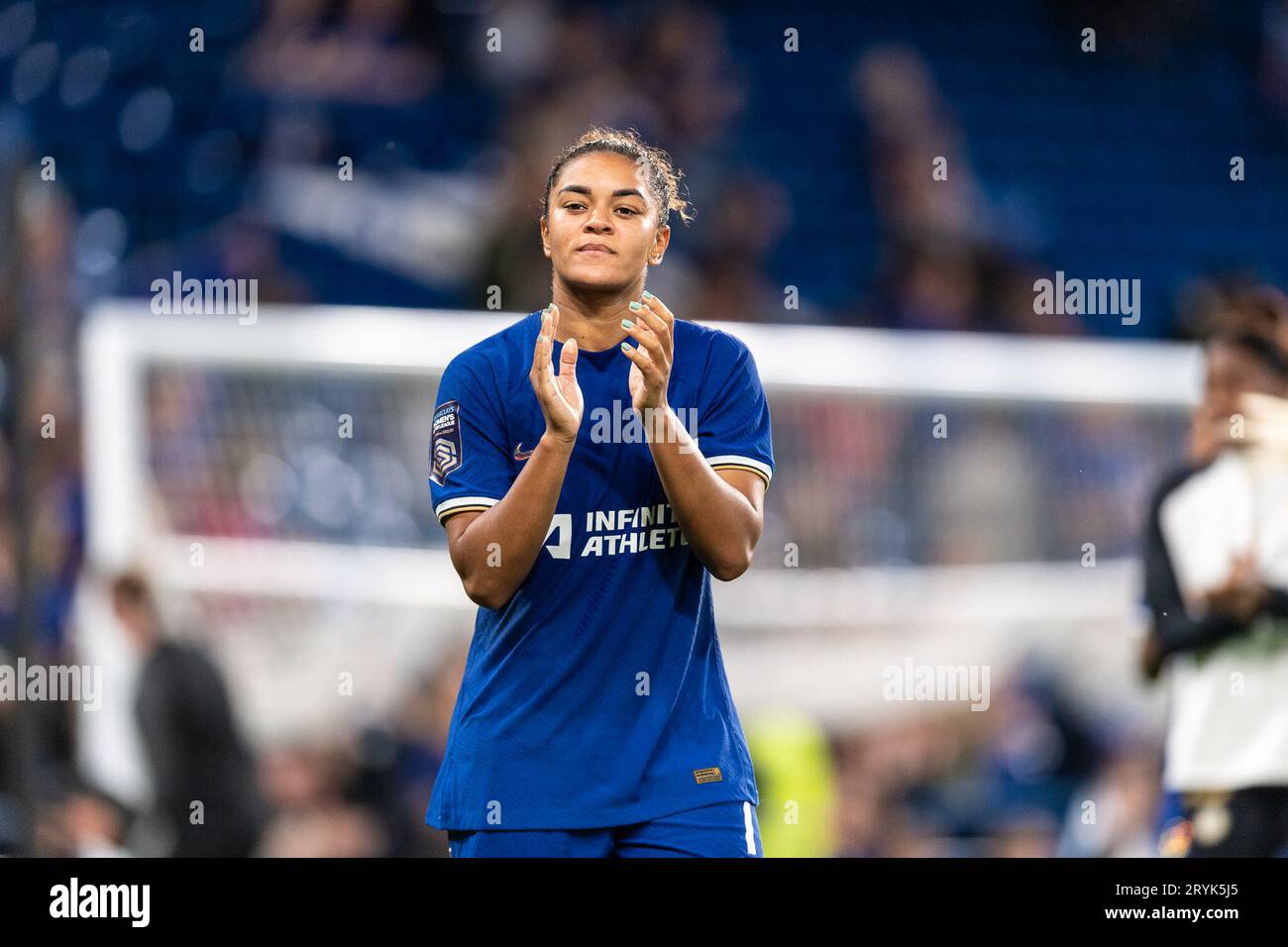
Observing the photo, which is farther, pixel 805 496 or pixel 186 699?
pixel 805 496

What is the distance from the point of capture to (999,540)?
7.01 metres

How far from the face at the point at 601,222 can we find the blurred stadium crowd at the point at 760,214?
2.87 metres

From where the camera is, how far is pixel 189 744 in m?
5.94

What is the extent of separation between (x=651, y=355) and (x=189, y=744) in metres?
3.88

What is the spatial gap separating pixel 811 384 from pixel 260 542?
225 centimetres

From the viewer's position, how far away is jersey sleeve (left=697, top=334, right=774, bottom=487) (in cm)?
280

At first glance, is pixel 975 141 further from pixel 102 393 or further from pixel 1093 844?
pixel 102 393

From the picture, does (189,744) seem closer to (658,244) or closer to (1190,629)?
(1190,629)

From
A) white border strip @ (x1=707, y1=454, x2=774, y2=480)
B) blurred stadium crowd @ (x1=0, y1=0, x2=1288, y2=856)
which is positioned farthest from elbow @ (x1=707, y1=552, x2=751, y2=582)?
blurred stadium crowd @ (x1=0, y1=0, x2=1288, y2=856)

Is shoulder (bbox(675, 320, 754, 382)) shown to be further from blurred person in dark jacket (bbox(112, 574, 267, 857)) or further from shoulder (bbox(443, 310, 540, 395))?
blurred person in dark jacket (bbox(112, 574, 267, 857))

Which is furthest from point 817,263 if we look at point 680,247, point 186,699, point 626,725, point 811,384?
point 626,725

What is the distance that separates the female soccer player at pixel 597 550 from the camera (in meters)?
2.59

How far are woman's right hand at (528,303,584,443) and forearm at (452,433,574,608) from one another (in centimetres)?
2

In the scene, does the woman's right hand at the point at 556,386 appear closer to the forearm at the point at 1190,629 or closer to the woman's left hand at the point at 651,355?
the woman's left hand at the point at 651,355
